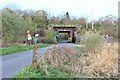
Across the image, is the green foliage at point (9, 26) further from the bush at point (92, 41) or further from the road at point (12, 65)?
the road at point (12, 65)

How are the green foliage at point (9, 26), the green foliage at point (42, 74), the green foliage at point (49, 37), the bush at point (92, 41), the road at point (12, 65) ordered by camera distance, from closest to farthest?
the green foliage at point (42, 74)
the road at point (12, 65)
the bush at point (92, 41)
the green foliage at point (9, 26)
the green foliage at point (49, 37)

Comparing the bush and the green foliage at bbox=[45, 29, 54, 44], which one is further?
the green foliage at bbox=[45, 29, 54, 44]

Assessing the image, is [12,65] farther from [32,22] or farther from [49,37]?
[32,22]

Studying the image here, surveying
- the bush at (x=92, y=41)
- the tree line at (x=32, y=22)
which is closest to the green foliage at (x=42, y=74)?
the bush at (x=92, y=41)

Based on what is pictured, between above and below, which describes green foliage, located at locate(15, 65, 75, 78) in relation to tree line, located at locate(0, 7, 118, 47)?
below

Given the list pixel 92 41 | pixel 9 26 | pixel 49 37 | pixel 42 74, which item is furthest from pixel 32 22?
pixel 42 74

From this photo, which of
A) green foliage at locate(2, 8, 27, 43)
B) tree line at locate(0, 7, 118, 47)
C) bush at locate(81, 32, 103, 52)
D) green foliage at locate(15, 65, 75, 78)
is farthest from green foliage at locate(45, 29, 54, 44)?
green foliage at locate(15, 65, 75, 78)

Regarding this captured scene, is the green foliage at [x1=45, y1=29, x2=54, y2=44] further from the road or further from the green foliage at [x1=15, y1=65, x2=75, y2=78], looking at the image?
the green foliage at [x1=15, y1=65, x2=75, y2=78]

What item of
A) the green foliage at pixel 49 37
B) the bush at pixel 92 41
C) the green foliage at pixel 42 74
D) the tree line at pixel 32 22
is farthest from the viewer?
the green foliage at pixel 49 37

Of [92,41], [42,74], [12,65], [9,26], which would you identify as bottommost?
[12,65]

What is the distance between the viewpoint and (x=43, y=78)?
Answer: 637cm

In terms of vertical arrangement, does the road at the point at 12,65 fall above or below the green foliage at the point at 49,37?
below

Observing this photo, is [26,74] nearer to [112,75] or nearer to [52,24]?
[112,75]

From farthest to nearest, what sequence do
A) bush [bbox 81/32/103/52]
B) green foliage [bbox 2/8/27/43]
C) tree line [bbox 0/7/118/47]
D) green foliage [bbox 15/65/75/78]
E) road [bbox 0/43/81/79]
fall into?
tree line [bbox 0/7/118/47] < green foliage [bbox 2/8/27/43] < bush [bbox 81/32/103/52] < road [bbox 0/43/81/79] < green foliage [bbox 15/65/75/78]
